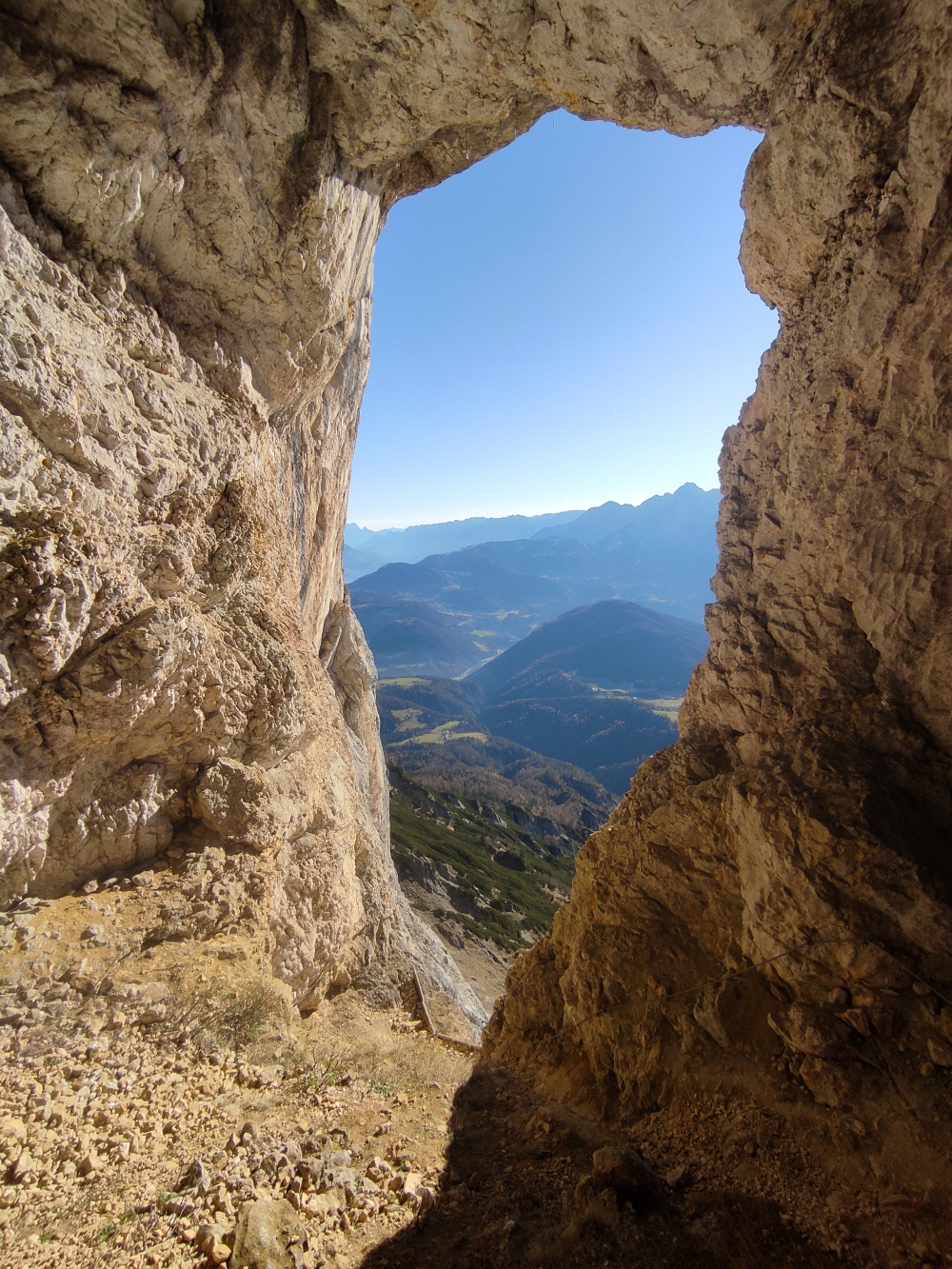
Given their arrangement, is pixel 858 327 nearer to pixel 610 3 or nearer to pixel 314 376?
pixel 610 3

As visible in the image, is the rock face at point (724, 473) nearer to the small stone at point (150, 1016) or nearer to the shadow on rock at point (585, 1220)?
the shadow on rock at point (585, 1220)

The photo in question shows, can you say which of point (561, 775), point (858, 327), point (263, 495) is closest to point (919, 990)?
point (858, 327)

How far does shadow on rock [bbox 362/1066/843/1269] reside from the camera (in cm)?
503

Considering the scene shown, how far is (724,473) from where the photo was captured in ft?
29.4

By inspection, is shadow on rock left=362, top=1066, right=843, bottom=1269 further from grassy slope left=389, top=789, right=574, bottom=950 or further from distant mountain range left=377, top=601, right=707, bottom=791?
distant mountain range left=377, top=601, right=707, bottom=791

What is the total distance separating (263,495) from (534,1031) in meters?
10.9

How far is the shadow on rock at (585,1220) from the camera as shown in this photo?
5027 millimetres

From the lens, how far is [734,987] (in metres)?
7.03

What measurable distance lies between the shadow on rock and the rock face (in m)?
1.38

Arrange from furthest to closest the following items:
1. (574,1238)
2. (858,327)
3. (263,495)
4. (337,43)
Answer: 1. (263,495)
2. (337,43)
3. (858,327)
4. (574,1238)

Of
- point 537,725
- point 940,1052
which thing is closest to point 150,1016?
point 940,1052

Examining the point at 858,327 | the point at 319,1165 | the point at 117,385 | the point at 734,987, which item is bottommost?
the point at 319,1165

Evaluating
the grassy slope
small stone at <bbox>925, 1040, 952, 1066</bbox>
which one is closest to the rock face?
small stone at <bbox>925, 1040, 952, 1066</bbox>

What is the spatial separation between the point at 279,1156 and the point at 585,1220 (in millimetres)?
3110
